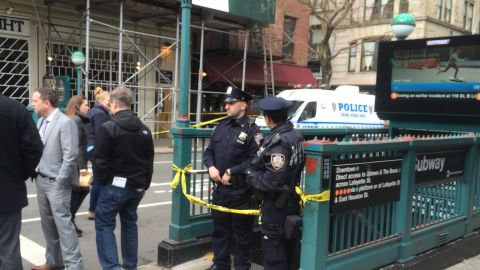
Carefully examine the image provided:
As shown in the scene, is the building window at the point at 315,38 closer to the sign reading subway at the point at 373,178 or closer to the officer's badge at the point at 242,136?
the sign reading subway at the point at 373,178

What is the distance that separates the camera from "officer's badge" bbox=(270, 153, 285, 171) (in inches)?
139

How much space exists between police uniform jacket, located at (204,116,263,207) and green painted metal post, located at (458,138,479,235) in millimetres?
2657

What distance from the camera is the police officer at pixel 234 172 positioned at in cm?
414

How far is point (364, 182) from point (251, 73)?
18.1 metres

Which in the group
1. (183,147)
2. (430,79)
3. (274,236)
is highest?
(430,79)

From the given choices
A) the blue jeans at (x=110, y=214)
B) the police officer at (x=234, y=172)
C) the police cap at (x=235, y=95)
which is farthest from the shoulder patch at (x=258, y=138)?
the blue jeans at (x=110, y=214)

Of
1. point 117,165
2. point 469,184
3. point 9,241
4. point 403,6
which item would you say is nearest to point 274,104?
point 117,165

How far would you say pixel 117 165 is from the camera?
13.4 feet

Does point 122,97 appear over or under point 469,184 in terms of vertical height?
over

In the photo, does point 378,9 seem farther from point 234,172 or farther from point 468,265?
point 234,172

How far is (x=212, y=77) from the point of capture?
66.3 feet

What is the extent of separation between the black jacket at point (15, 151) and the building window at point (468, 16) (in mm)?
37334

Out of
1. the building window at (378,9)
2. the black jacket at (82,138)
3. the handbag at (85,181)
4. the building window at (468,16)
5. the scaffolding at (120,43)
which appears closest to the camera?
the handbag at (85,181)

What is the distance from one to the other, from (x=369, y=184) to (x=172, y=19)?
15.6 m
